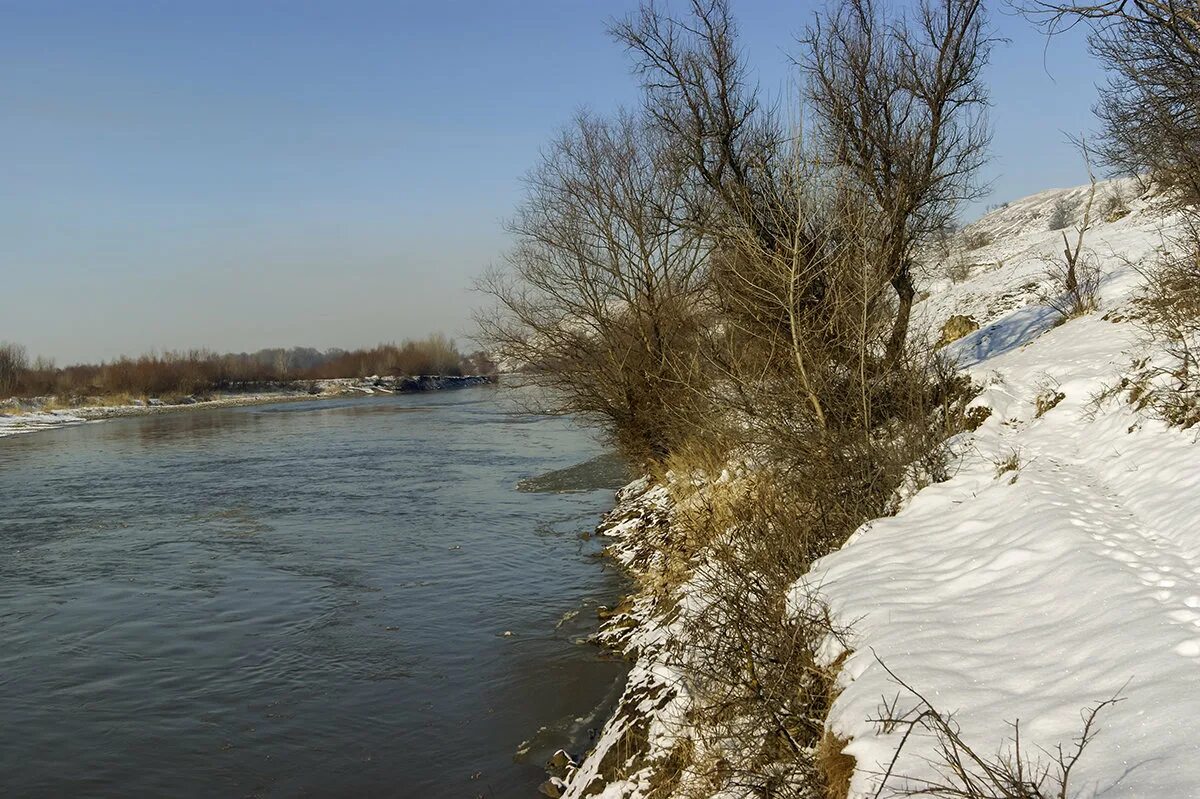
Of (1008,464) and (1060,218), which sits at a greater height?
(1060,218)

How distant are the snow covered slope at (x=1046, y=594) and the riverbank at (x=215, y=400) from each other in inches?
1269

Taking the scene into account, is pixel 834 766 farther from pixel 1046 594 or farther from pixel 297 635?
pixel 297 635

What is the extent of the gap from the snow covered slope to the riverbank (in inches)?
1269

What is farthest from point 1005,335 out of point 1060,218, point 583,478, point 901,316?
point 1060,218

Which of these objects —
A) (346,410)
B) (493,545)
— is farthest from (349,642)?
(346,410)

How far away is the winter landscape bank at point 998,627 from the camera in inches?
152

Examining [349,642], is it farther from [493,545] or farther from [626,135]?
[626,135]

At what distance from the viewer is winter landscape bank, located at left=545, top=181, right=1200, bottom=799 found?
385 centimetres

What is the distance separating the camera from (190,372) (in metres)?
71.2

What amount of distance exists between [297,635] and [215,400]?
62868 millimetres

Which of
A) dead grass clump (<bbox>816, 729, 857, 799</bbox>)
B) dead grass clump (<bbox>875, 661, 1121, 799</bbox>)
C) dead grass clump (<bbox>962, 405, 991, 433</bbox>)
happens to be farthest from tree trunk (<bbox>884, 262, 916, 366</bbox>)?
dead grass clump (<bbox>875, 661, 1121, 799</bbox>)

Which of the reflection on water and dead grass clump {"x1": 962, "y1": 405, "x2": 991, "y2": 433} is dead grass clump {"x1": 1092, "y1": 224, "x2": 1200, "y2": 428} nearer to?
dead grass clump {"x1": 962, "y1": 405, "x2": 991, "y2": 433}

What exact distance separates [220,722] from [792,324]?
7.59m

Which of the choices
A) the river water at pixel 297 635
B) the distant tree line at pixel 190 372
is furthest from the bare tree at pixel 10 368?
the river water at pixel 297 635
